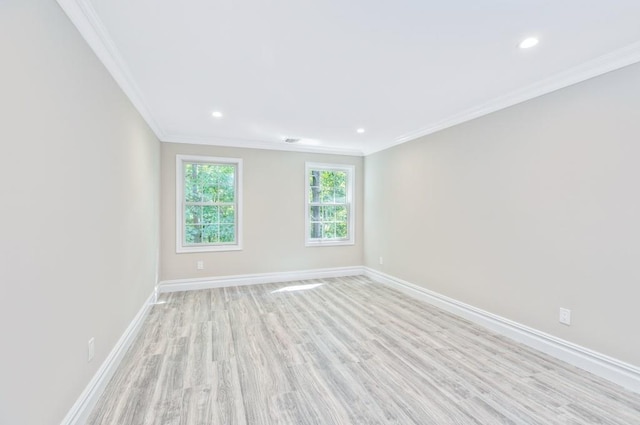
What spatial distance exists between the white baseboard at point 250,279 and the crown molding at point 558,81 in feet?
10.0

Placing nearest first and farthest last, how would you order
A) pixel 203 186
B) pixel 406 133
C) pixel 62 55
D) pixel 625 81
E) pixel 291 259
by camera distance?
pixel 62 55, pixel 625 81, pixel 406 133, pixel 203 186, pixel 291 259

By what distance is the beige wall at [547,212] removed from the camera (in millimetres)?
2178

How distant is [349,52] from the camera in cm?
215

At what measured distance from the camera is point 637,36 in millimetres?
1945

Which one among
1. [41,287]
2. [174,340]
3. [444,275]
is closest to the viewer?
[41,287]

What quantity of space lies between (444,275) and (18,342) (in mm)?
3832

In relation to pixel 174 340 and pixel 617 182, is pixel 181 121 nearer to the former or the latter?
pixel 174 340

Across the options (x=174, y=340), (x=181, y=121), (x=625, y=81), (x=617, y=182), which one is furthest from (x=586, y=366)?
(x=181, y=121)

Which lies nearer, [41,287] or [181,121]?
[41,287]

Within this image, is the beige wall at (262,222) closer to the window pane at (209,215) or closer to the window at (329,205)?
the window at (329,205)

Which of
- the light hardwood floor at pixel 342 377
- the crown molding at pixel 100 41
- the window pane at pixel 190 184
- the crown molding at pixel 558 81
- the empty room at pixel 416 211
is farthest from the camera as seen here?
the window pane at pixel 190 184

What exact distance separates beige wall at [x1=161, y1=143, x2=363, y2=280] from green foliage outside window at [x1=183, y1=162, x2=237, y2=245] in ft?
0.69

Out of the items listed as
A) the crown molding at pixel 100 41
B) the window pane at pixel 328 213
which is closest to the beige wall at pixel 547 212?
the window pane at pixel 328 213

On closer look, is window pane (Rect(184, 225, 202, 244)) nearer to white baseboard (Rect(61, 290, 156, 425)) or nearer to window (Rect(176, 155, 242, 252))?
window (Rect(176, 155, 242, 252))
